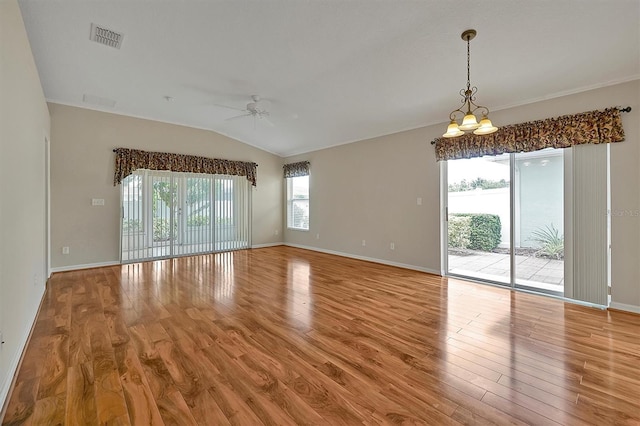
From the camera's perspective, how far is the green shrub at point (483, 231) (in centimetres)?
438

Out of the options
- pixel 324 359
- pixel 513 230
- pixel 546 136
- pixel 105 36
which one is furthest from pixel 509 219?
pixel 105 36

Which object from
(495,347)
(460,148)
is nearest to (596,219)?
(460,148)

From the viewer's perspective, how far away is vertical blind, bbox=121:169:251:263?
5.83m

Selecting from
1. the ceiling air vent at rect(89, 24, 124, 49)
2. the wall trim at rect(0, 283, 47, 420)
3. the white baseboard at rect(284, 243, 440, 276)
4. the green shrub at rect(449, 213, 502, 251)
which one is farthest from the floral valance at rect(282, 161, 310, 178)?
the wall trim at rect(0, 283, 47, 420)

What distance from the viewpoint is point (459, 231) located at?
4840mm

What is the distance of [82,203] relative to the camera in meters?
5.28

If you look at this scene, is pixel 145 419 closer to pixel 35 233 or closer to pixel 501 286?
pixel 35 233

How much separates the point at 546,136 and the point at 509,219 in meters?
1.22

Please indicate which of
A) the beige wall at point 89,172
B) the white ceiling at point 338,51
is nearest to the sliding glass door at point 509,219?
the white ceiling at point 338,51

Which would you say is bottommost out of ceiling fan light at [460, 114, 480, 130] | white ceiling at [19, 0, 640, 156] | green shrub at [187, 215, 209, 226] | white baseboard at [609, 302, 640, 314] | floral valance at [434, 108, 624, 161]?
white baseboard at [609, 302, 640, 314]

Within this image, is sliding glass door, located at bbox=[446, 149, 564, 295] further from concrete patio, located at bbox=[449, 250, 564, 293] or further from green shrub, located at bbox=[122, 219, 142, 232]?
green shrub, located at bbox=[122, 219, 142, 232]

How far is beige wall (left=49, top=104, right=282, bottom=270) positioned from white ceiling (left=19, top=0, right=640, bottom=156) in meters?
0.54

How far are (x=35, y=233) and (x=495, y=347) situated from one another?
5022 mm

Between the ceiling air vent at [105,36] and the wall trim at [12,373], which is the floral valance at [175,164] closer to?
the ceiling air vent at [105,36]
